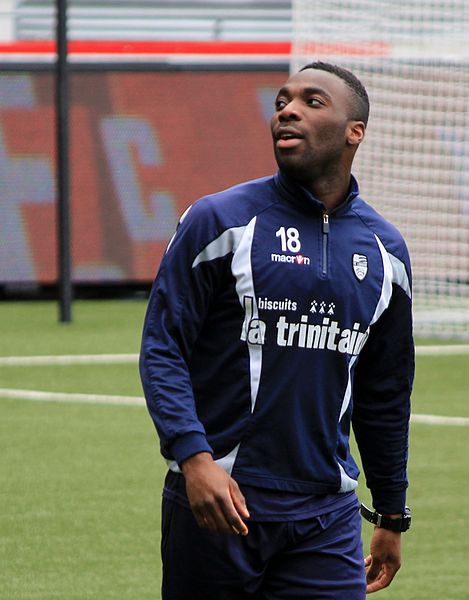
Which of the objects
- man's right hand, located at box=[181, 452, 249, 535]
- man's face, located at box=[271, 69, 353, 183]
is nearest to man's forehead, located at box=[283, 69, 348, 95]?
man's face, located at box=[271, 69, 353, 183]

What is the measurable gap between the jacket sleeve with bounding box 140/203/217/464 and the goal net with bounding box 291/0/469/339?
40.5 feet

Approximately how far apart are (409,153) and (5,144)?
4840 millimetres

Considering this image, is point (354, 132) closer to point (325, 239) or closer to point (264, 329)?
point (325, 239)

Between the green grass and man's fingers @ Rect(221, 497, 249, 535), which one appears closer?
man's fingers @ Rect(221, 497, 249, 535)

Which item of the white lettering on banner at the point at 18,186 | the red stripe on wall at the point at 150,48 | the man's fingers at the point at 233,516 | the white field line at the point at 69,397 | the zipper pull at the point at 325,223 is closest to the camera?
the man's fingers at the point at 233,516

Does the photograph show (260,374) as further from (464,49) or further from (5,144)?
(5,144)

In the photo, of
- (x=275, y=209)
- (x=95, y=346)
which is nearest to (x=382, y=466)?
(x=275, y=209)

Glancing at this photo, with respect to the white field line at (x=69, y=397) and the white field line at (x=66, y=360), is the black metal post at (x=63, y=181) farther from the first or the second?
the white field line at (x=69, y=397)

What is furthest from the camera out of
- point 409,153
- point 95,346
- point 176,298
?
point 409,153

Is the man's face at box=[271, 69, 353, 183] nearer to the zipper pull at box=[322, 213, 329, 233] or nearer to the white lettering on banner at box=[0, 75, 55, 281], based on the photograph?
the zipper pull at box=[322, 213, 329, 233]

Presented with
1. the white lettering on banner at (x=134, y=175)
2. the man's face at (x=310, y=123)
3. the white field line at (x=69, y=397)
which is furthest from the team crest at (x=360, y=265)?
the white lettering on banner at (x=134, y=175)

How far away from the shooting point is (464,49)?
54.2ft

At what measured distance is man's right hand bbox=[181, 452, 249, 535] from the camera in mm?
3652

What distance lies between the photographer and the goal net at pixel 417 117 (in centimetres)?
1622
